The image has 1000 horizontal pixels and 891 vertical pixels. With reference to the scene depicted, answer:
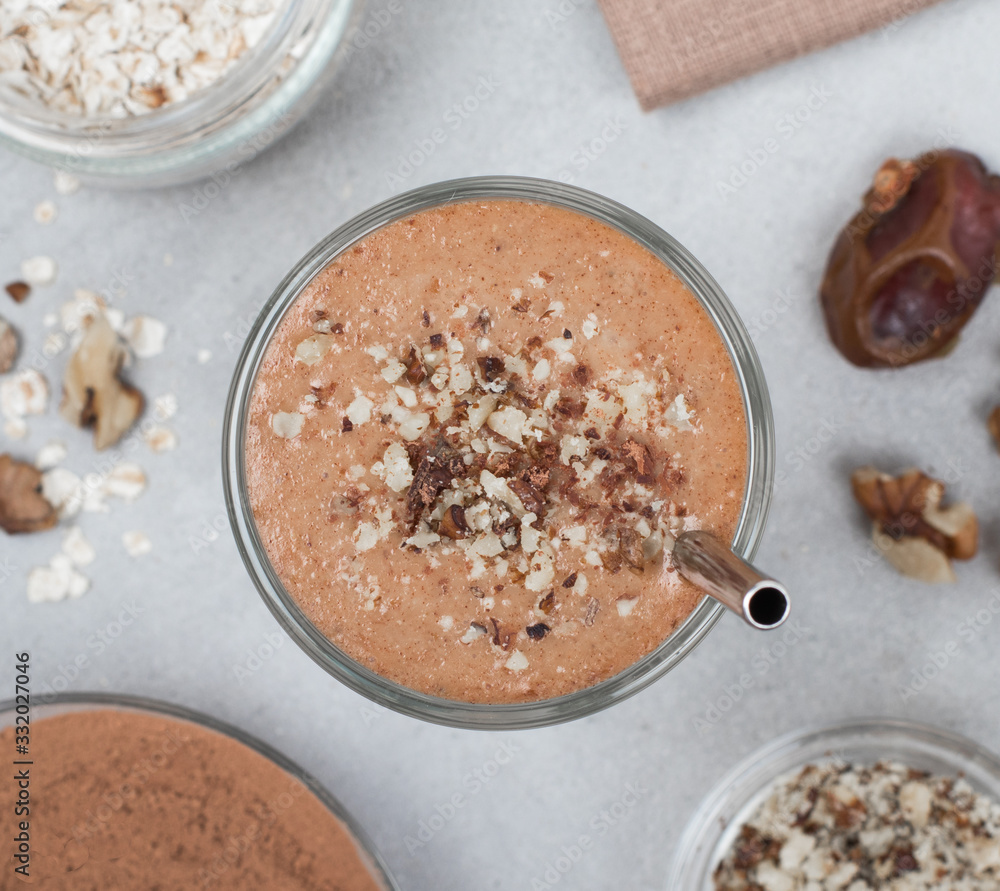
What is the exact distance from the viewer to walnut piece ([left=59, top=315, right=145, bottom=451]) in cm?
137

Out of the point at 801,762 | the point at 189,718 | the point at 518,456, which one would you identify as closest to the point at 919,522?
the point at 801,762

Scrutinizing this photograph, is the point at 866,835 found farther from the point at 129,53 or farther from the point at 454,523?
the point at 129,53

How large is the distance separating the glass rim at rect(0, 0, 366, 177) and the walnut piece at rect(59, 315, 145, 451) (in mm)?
276

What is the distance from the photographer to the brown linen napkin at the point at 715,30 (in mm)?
1326

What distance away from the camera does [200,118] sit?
1181mm

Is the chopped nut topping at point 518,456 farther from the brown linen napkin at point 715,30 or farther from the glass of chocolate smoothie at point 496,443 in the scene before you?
the brown linen napkin at point 715,30

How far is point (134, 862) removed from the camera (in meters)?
1.33

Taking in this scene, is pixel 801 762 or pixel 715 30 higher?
pixel 715 30

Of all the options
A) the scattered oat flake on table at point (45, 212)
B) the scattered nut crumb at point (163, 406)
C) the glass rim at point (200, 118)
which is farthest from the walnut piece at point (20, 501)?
the glass rim at point (200, 118)

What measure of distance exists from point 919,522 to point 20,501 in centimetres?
152

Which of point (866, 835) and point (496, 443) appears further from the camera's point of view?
point (866, 835)

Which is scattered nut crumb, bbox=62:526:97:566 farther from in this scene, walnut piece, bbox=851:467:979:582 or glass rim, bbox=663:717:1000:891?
walnut piece, bbox=851:467:979:582

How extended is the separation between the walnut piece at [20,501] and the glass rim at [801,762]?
49.0 inches

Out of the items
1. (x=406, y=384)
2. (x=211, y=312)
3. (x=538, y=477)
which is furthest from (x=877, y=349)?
(x=211, y=312)
